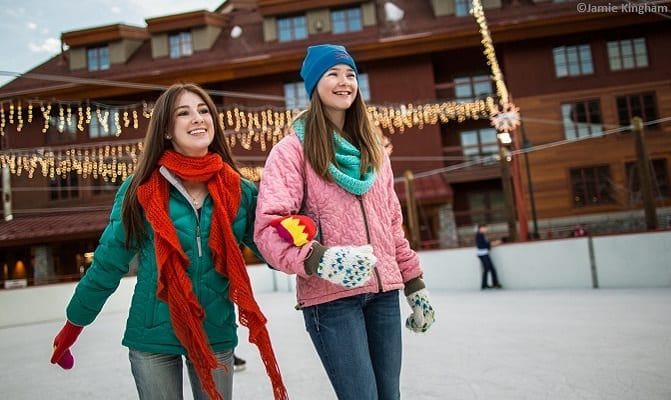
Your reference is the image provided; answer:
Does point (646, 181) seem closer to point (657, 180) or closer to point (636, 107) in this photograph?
point (657, 180)

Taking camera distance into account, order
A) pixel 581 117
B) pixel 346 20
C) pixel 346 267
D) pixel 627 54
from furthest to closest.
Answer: pixel 346 20 < pixel 627 54 < pixel 581 117 < pixel 346 267

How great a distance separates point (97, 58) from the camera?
2203cm

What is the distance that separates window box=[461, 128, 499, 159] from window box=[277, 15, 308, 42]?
734 cm

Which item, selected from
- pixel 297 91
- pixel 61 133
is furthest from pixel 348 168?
pixel 61 133

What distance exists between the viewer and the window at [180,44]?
21.4 meters

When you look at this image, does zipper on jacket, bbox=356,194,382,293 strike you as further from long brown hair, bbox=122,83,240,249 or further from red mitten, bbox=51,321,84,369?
red mitten, bbox=51,321,84,369

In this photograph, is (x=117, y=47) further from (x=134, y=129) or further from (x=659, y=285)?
(x=659, y=285)

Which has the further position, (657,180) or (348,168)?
(657,180)

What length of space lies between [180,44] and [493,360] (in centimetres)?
2030

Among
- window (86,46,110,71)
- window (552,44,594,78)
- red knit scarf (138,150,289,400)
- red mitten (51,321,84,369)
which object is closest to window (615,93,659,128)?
window (552,44,594,78)

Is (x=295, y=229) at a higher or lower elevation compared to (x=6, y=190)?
lower

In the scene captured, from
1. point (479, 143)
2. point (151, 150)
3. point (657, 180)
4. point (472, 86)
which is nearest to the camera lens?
point (151, 150)

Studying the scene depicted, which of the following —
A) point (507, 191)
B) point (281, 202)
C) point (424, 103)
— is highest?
point (424, 103)

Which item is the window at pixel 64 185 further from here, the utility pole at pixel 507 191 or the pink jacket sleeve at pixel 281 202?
the pink jacket sleeve at pixel 281 202
